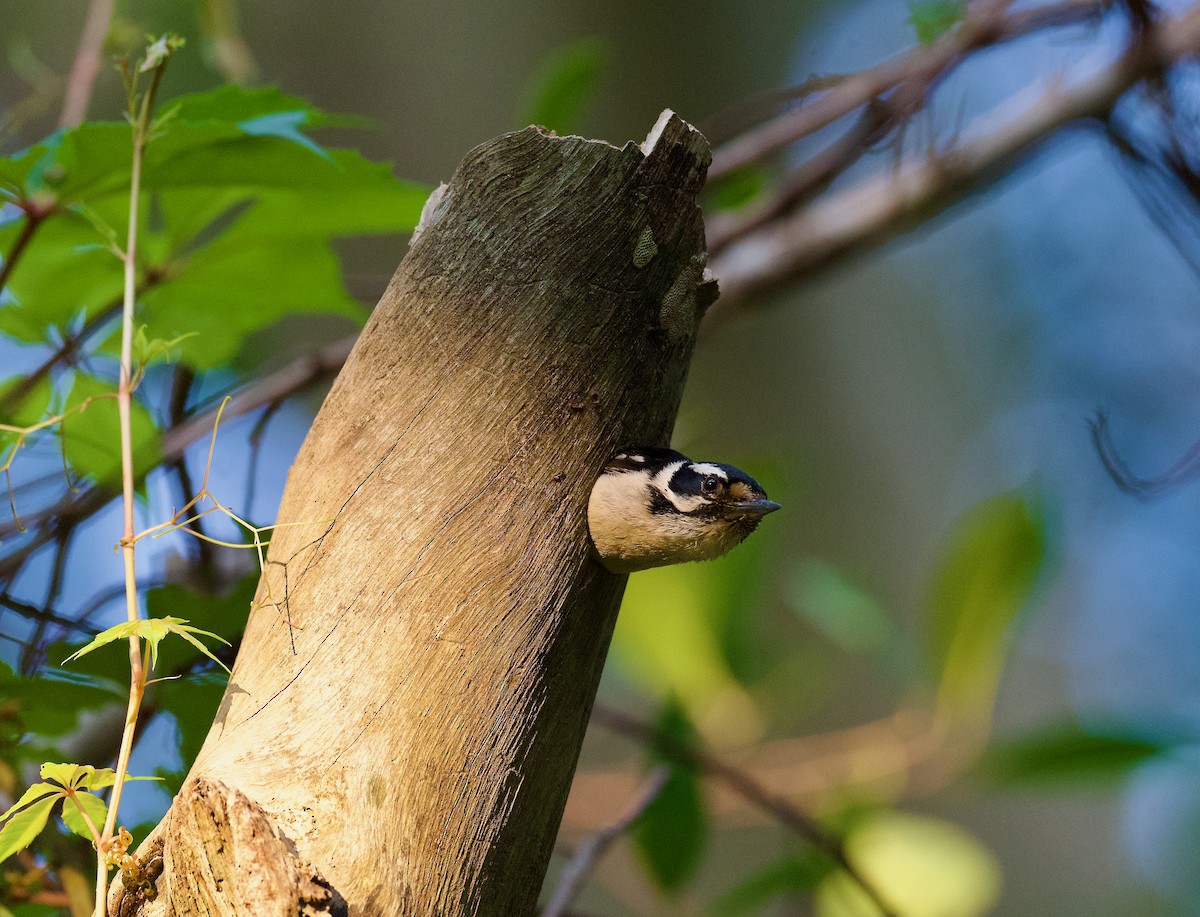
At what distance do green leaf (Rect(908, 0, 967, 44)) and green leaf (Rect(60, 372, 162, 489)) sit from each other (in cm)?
135

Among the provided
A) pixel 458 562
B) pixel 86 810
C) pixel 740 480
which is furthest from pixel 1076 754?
pixel 86 810

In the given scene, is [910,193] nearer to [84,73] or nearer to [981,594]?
[981,594]

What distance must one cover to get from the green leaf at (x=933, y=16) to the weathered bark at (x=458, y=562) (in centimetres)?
116

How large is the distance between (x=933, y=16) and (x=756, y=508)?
1293 millimetres

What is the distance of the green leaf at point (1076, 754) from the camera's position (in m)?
1.19

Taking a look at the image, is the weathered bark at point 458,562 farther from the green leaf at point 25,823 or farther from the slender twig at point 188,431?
the slender twig at point 188,431

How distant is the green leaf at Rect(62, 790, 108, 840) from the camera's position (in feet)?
1.97

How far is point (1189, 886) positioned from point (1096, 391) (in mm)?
1813

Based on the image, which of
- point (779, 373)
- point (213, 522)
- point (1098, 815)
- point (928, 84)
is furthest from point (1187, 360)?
point (213, 522)

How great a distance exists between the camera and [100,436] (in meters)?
1.05

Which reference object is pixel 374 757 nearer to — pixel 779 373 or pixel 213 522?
pixel 213 522

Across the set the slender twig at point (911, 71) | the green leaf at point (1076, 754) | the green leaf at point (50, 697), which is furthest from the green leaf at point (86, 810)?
the slender twig at point (911, 71)

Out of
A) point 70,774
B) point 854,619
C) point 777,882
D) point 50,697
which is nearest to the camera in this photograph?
point 70,774

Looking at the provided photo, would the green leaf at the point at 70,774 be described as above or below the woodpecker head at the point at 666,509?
below
